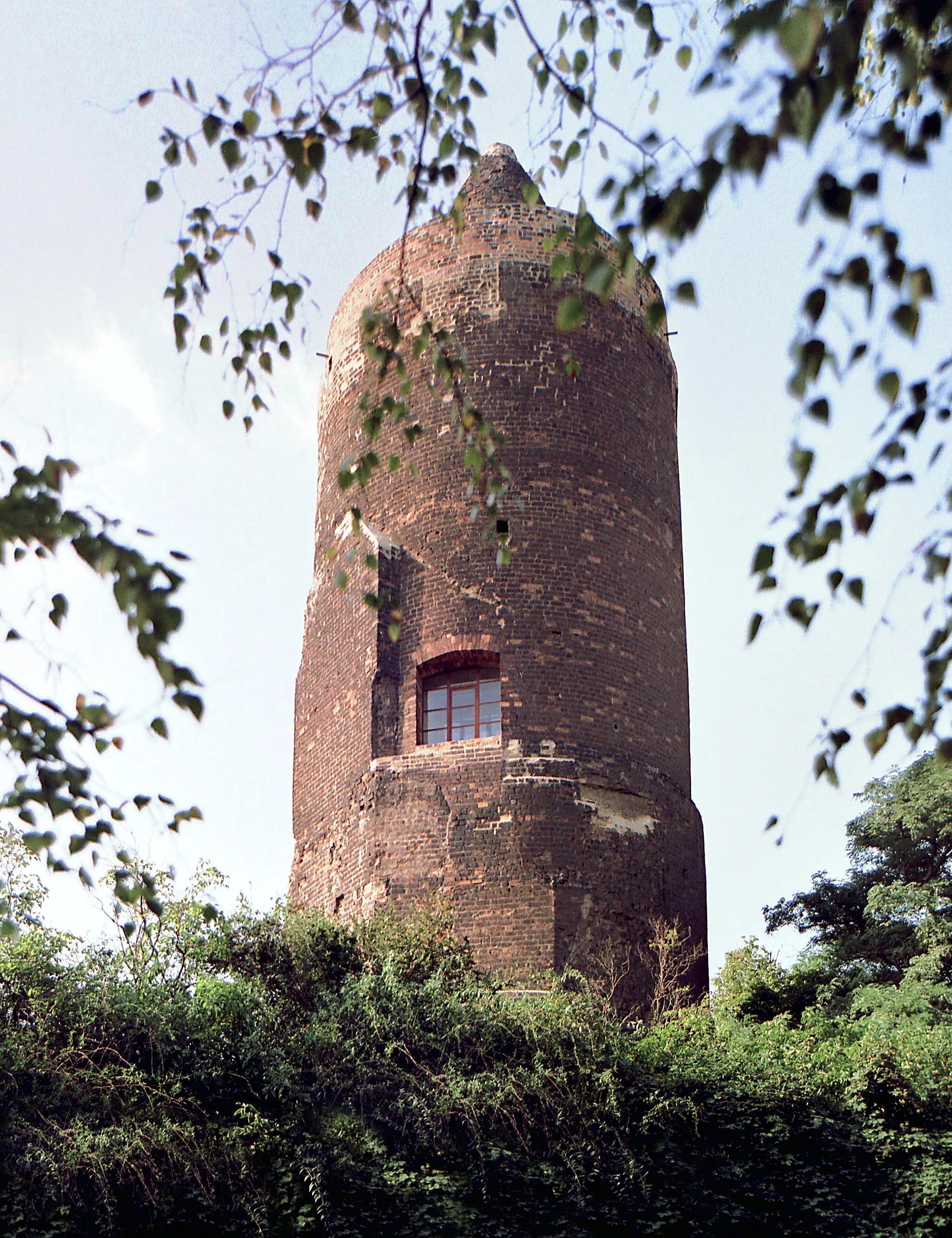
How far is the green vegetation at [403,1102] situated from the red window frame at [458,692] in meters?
2.61

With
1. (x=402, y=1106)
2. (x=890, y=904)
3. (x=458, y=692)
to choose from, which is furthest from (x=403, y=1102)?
(x=890, y=904)

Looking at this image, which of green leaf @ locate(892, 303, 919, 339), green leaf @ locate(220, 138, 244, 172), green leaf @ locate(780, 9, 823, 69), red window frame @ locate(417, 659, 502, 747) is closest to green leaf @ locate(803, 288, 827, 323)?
green leaf @ locate(892, 303, 919, 339)

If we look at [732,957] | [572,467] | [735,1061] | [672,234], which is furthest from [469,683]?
[672,234]

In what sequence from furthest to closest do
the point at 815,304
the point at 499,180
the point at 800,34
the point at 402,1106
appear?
the point at 499,180, the point at 402,1106, the point at 815,304, the point at 800,34

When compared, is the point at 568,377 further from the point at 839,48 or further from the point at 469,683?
the point at 839,48

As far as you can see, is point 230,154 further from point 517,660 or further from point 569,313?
point 517,660

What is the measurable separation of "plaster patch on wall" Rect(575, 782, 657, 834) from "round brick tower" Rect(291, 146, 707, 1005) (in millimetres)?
23

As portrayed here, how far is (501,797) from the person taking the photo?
588 inches

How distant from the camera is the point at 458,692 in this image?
15.9 metres

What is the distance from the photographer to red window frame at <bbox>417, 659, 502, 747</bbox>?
1563 cm

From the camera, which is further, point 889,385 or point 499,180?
point 499,180

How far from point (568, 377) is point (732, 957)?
6427 millimetres

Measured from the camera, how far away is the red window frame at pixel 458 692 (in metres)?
15.6

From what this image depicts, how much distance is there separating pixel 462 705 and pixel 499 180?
652 cm
